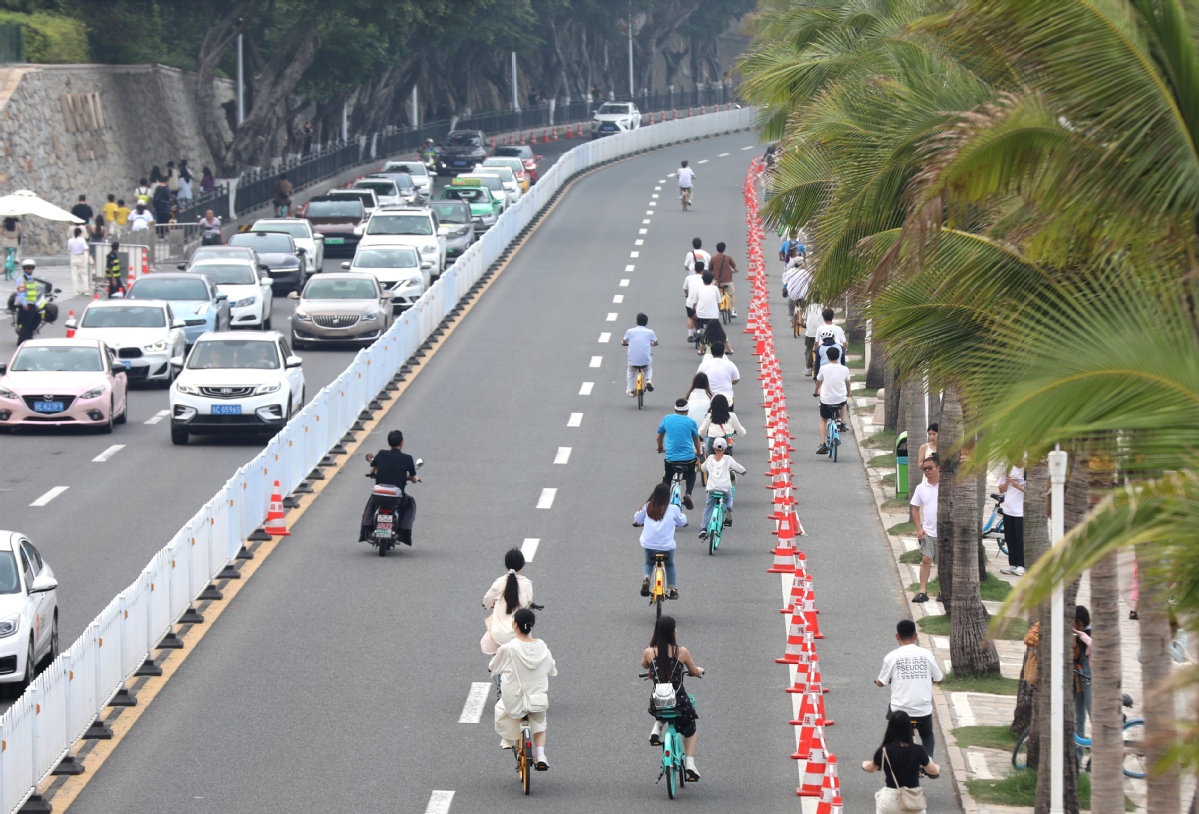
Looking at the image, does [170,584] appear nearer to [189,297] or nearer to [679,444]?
[679,444]

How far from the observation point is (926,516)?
20625 mm

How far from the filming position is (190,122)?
7081 centimetres

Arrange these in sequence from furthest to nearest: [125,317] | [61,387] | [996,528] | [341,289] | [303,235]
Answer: [303,235]
[341,289]
[125,317]
[61,387]
[996,528]

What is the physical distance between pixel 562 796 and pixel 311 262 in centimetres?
3593

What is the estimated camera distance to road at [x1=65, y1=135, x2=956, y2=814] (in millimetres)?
14547

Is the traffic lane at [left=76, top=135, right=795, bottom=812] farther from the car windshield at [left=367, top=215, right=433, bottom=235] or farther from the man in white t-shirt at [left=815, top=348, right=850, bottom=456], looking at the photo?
the car windshield at [left=367, top=215, right=433, bottom=235]

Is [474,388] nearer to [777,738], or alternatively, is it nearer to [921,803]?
[777,738]

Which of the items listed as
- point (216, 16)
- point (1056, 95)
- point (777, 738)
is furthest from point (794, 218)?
point (216, 16)

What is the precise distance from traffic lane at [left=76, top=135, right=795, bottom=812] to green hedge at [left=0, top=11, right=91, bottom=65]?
33.3 m

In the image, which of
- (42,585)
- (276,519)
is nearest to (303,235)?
(276,519)

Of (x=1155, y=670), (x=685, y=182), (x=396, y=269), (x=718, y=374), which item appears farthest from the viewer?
(x=685, y=182)

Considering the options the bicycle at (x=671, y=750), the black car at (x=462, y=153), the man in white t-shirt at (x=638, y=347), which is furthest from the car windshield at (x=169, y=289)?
the black car at (x=462, y=153)

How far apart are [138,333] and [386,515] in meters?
13.4

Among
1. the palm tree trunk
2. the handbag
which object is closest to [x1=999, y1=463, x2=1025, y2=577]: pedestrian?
the handbag
